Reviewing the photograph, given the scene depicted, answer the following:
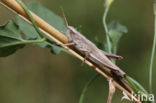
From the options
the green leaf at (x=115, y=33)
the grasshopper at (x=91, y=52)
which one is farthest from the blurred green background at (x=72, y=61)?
the grasshopper at (x=91, y=52)

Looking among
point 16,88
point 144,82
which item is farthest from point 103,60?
point 16,88

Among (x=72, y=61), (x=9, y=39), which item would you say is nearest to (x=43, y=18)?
(x=9, y=39)

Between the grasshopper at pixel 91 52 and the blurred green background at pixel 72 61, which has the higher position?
the blurred green background at pixel 72 61

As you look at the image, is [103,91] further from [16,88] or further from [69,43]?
[69,43]

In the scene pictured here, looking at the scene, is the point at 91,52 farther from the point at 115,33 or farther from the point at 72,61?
the point at 72,61

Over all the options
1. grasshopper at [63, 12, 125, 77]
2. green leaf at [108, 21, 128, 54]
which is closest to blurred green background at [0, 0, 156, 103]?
green leaf at [108, 21, 128, 54]

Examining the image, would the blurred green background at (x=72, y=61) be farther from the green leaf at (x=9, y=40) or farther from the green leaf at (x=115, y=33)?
the green leaf at (x=9, y=40)
